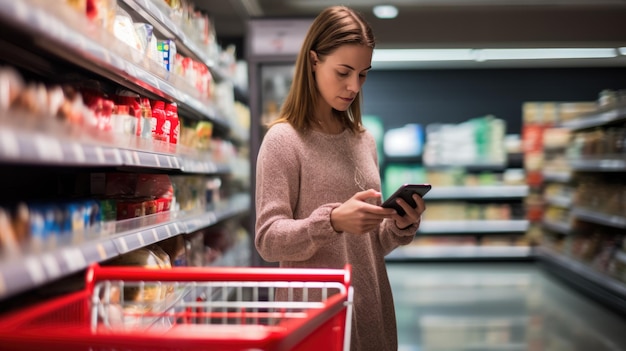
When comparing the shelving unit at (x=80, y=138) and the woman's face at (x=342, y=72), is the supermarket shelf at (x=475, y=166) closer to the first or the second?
the shelving unit at (x=80, y=138)

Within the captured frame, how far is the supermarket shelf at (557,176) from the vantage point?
7.98 metres

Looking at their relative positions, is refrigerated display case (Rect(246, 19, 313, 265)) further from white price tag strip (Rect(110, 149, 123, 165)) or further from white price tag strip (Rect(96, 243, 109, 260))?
white price tag strip (Rect(96, 243, 109, 260))

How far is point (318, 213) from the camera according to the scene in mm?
1716

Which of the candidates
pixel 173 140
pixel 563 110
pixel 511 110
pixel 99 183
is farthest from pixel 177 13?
pixel 511 110

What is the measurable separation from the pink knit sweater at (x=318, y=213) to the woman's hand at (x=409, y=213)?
0.06 m

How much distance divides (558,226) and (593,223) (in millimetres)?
798

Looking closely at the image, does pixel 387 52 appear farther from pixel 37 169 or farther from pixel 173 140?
pixel 37 169

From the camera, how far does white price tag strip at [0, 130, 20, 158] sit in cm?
117

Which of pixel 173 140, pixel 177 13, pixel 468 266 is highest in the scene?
pixel 177 13

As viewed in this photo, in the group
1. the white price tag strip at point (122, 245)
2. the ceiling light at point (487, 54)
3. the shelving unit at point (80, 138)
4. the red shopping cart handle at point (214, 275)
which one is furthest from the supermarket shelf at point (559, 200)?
the red shopping cart handle at point (214, 275)

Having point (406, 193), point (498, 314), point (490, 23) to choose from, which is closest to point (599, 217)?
point (498, 314)

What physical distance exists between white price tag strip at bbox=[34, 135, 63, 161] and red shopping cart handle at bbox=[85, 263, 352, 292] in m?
A: 0.28

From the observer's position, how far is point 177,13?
3.46 m

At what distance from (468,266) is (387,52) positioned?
3.26 m
